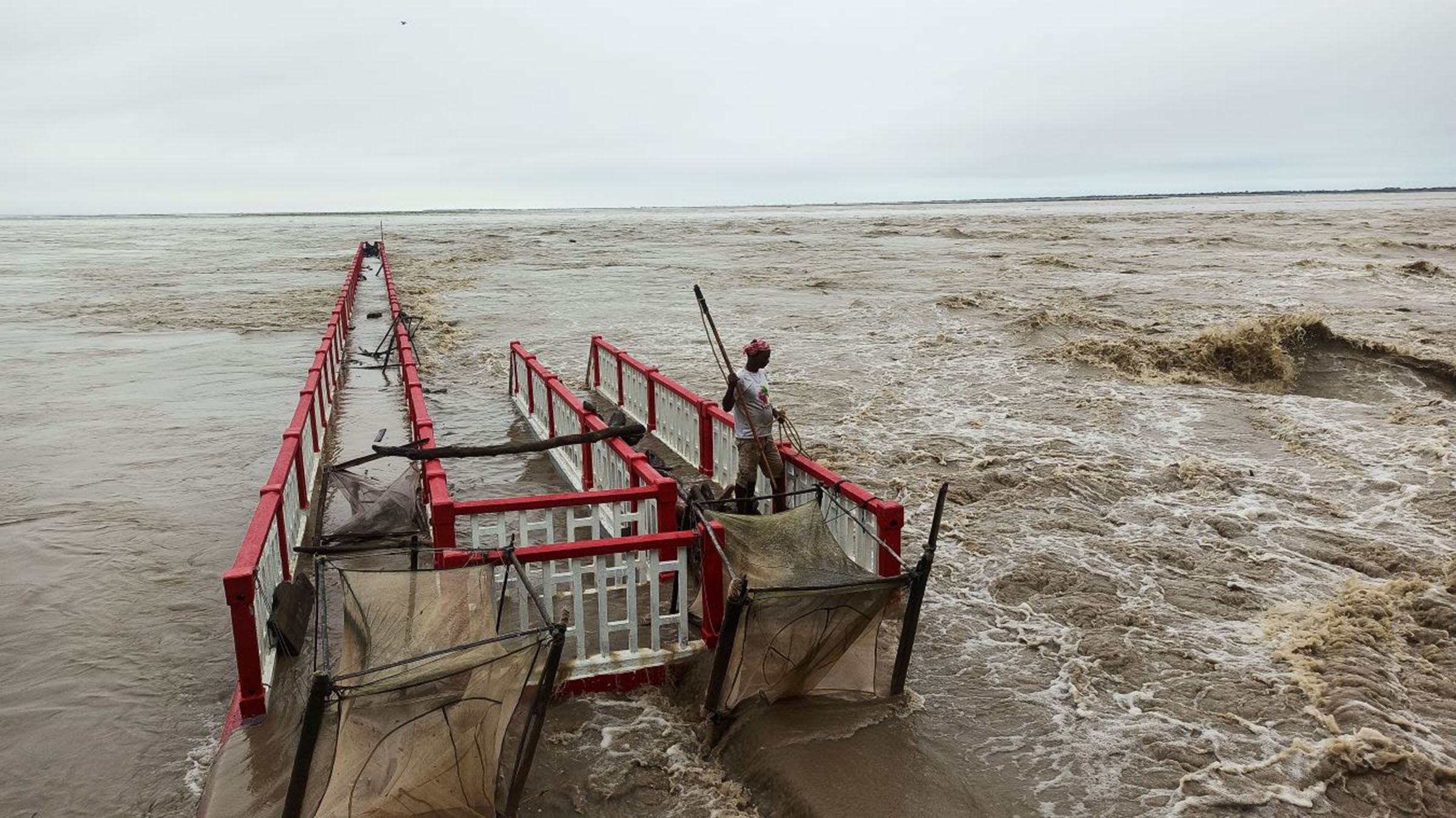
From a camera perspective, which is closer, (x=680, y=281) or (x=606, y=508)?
(x=606, y=508)

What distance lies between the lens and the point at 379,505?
734cm

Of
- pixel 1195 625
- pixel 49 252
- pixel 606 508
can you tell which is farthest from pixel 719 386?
pixel 49 252

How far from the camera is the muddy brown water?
17.4 ft

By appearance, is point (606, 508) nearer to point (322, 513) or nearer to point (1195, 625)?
point (322, 513)

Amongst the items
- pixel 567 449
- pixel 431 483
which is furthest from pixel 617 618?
pixel 567 449

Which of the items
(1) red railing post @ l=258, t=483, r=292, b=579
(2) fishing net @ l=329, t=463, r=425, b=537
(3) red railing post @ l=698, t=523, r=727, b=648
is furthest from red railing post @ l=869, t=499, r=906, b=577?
(1) red railing post @ l=258, t=483, r=292, b=579

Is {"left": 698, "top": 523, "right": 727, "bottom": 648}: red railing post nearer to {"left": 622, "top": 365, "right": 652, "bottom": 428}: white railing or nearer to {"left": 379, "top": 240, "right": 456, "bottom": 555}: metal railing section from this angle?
{"left": 379, "top": 240, "right": 456, "bottom": 555}: metal railing section

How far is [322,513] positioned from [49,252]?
77160 millimetres

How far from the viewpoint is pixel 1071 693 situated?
20.2 ft

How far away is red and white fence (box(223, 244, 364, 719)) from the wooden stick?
2.79 feet

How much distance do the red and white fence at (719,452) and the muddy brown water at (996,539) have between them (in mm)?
992

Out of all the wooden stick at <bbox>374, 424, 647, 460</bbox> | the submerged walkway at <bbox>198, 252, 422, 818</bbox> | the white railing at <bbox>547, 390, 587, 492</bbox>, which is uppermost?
the wooden stick at <bbox>374, 424, 647, 460</bbox>

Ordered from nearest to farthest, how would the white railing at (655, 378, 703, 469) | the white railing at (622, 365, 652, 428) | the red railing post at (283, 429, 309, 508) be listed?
the red railing post at (283, 429, 309, 508)
the white railing at (655, 378, 703, 469)
the white railing at (622, 365, 652, 428)

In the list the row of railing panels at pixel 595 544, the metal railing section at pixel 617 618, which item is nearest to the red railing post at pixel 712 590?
the row of railing panels at pixel 595 544
